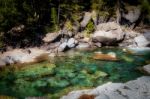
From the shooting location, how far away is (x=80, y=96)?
21.0 m

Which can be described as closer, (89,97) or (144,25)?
(89,97)

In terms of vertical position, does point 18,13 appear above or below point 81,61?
above

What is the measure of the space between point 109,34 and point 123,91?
2326cm

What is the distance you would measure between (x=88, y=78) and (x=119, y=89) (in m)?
8.10

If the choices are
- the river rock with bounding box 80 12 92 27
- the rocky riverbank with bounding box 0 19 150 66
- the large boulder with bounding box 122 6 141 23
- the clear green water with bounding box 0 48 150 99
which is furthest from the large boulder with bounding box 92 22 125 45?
the clear green water with bounding box 0 48 150 99

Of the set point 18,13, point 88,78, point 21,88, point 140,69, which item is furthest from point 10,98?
point 18,13

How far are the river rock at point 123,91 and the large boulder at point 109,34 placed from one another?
19917 mm

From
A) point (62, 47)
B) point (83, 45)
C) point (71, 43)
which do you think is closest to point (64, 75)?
point (62, 47)

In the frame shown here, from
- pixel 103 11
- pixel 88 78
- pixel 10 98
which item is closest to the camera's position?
pixel 10 98

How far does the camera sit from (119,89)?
68.2 ft

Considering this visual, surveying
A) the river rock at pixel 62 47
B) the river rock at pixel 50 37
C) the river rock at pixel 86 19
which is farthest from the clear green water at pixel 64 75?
the river rock at pixel 86 19

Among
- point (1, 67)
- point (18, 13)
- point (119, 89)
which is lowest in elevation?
point (1, 67)

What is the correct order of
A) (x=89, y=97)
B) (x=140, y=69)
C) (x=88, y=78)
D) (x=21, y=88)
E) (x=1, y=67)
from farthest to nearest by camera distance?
1. (x=1, y=67)
2. (x=140, y=69)
3. (x=88, y=78)
4. (x=21, y=88)
5. (x=89, y=97)

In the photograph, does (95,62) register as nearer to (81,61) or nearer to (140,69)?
(81,61)
